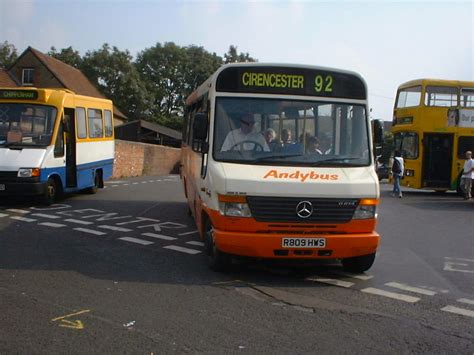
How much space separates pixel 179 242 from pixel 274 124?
318 cm

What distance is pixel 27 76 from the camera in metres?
47.9

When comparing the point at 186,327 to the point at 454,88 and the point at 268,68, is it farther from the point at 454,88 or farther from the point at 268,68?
the point at 454,88

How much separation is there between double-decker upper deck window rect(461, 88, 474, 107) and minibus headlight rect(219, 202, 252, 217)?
1763 centimetres

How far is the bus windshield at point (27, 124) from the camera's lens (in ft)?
43.2

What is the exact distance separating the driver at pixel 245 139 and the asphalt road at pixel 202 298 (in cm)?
166

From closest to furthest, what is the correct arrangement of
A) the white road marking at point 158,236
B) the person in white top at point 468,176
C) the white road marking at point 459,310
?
the white road marking at point 459,310
the white road marking at point 158,236
the person in white top at point 468,176

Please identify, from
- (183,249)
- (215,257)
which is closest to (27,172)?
(183,249)

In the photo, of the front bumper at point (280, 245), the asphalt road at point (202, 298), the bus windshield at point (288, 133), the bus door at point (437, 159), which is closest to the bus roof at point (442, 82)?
the bus door at point (437, 159)

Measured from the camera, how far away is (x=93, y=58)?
60750mm

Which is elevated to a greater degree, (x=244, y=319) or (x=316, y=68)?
(x=316, y=68)

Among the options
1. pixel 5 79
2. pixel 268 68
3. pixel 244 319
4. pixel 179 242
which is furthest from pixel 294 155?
pixel 5 79

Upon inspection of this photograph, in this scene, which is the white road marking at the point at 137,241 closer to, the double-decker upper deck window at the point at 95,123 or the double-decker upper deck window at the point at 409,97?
the double-decker upper deck window at the point at 95,123

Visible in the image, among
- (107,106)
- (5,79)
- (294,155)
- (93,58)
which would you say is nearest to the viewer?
(294,155)

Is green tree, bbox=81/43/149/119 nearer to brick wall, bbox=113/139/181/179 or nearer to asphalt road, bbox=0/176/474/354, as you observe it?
brick wall, bbox=113/139/181/179
